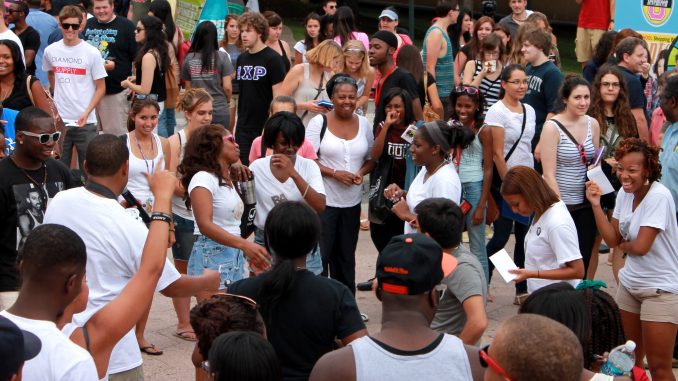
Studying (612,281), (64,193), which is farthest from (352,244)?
(64,193)

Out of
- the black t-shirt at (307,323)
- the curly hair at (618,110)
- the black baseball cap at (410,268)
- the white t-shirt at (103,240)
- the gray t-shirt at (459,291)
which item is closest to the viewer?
the black baseball cap at (410,268)

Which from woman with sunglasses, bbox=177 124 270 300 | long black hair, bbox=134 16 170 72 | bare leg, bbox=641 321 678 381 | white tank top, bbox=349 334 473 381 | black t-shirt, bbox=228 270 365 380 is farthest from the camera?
long black hair, bbox=134 16 170 72

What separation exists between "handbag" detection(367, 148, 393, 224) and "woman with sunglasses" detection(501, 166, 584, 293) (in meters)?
1.96

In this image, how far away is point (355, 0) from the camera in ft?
74.8

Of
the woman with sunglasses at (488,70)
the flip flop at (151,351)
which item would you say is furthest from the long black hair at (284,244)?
the woman with sunglasses at (488,70)

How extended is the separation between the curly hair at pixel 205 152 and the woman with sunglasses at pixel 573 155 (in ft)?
8.56

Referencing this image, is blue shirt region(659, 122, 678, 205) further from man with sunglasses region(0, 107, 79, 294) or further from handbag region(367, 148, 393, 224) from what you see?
man with sunglasses region(0, 107, 79, 294)

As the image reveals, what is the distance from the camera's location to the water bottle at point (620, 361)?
11.7ft

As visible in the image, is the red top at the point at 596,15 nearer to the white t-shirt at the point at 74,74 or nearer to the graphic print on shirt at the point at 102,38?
the graphic print on shirt at the point at 102,38

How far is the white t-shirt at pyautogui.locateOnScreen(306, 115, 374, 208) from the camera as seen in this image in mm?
7387

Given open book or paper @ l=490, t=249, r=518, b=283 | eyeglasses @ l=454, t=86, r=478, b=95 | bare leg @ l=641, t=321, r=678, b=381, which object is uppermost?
eyeglasses @ l=454, t=86, r=478, b=95

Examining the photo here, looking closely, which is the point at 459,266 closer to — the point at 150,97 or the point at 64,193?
the point at 64,193

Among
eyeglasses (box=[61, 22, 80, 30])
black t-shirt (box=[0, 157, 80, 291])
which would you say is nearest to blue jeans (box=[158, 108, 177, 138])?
eyeglasses (box=[61, 22, 80, 30])

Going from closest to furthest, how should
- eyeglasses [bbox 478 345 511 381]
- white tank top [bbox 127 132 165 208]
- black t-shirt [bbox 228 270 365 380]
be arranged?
eyeglasses [bbox 478 345 511 381] < black t-shirt [bbox 228 270 365 380] < white tank top [bbox 127 132 165 208]
